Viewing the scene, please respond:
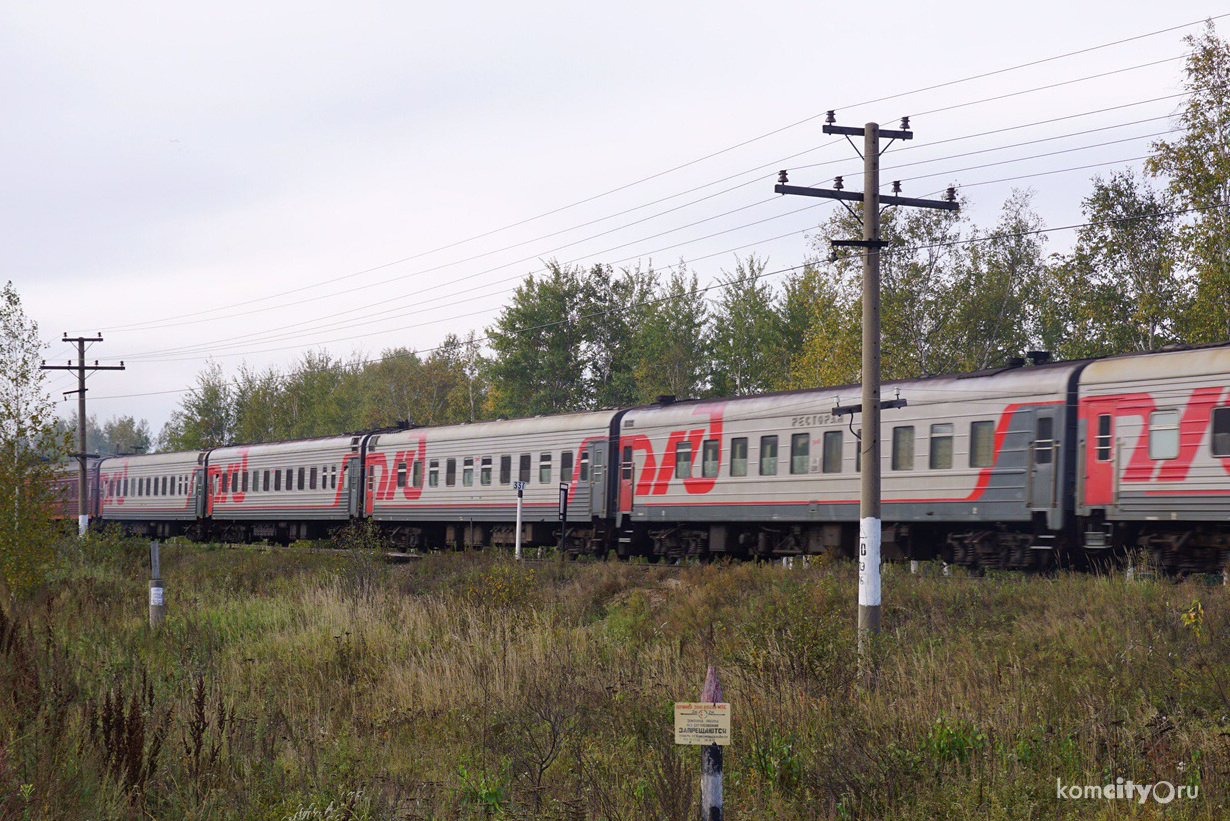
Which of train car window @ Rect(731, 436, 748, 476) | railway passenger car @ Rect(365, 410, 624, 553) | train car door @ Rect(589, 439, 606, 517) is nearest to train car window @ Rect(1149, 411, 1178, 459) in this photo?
train car window @ Rect(731, 436, 748, 476)

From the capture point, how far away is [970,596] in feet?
51.3

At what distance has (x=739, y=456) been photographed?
76.7 feet

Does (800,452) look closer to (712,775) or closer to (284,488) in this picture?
(712,775)

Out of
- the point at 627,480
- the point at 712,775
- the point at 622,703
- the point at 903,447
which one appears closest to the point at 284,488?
the point at 627,480

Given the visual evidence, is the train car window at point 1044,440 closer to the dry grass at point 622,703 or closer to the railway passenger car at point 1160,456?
the railway passenger car at point 1160,456

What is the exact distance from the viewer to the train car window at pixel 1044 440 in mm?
18359

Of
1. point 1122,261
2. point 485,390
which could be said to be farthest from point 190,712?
point 485,390

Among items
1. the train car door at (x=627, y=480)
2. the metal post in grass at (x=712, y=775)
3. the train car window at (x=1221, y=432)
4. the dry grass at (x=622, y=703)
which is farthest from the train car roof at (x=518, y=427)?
the metal post in grass at (x=712, y=775)

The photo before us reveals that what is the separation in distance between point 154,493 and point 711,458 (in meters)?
33.2

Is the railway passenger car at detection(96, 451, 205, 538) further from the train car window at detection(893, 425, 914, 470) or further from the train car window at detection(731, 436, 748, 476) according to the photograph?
the train car window at detection(893, 425, 914, 470)

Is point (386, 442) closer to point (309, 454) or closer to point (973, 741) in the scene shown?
point (309, 454)

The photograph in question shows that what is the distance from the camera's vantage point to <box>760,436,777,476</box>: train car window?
22.7m

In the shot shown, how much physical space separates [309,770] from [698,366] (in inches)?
2194

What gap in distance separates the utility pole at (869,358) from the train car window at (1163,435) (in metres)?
5.08
